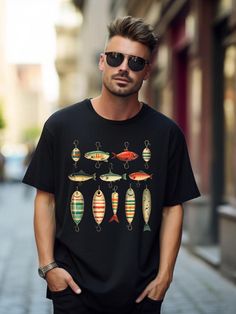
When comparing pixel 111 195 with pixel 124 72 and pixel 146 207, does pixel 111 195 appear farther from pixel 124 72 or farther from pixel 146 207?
pixel 124 72

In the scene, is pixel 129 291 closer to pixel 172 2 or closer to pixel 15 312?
pixel 15 312

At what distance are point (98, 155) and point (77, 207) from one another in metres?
0.23

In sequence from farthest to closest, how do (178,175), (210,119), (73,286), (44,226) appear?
1. (210,119)
2. (178,175)
3. (44,226)
4. (73,286)

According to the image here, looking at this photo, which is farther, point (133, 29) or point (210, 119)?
point (210, 119)

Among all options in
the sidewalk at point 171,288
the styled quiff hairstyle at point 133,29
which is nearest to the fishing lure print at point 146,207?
the styled quiff hairstyle at point 133,29

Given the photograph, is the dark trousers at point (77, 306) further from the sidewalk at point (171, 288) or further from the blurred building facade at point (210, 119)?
the blurred building facade at point (210, 119)

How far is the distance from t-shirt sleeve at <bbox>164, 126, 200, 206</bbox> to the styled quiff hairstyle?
1.34ft

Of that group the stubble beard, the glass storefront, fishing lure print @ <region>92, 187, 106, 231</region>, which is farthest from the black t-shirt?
the glass storefront

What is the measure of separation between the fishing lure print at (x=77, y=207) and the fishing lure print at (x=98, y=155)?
0.15m

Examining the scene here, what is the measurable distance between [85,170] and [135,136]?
0.81ft

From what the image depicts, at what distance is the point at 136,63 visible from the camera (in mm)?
3539

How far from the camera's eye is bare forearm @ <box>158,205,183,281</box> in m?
3.54

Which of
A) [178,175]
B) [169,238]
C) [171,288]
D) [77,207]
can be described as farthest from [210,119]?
[77,207]

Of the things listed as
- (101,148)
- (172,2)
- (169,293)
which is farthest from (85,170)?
(172,2)
